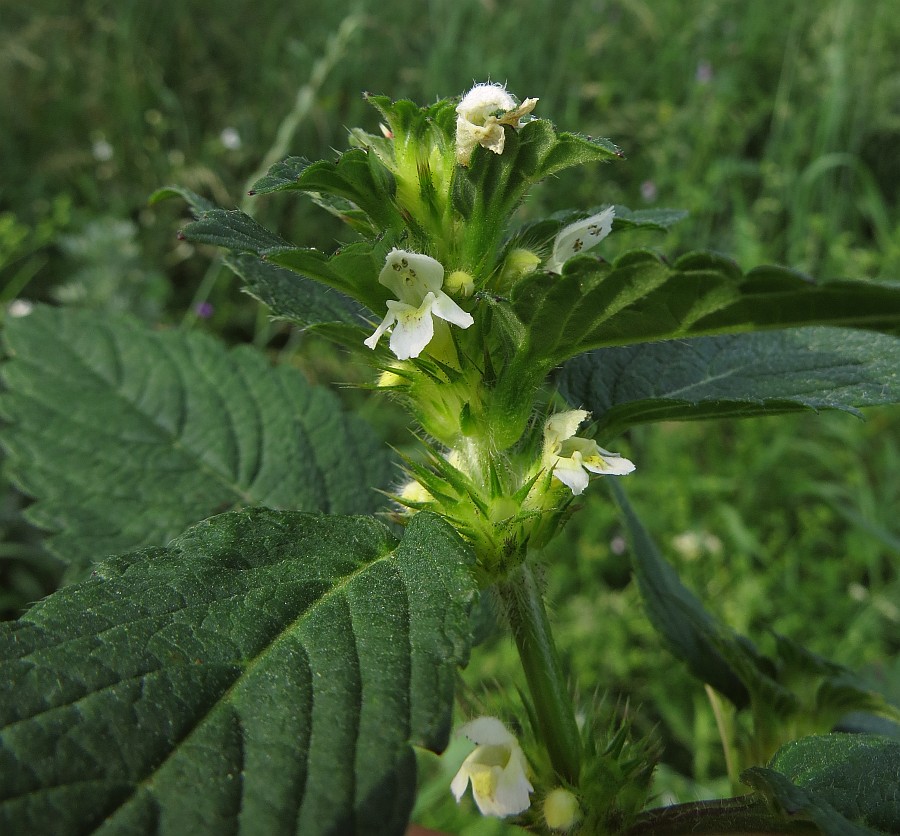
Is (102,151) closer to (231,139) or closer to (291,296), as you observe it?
(231,139)

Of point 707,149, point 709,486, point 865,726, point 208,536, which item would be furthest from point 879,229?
point 208,536

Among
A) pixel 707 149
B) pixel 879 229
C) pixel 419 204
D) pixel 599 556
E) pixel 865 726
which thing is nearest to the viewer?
pixel 419 204

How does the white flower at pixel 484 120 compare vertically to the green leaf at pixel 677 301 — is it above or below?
above

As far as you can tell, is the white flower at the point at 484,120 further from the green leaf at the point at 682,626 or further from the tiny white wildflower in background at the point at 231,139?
the tiny white wildflower in background at the point at 231,139

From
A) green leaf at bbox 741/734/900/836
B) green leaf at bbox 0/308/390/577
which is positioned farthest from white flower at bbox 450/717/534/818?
green leaf at bbox 0/308/390/577

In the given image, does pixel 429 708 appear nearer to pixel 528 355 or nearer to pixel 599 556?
pixel 528 355

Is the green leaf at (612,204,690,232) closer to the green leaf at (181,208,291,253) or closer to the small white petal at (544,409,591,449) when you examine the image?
the small white petal at (544,409,591,449)

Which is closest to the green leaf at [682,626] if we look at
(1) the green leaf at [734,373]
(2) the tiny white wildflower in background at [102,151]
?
(1) the green leaf at [734,373]
